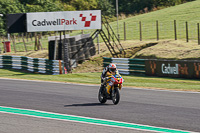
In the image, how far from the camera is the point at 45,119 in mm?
11555

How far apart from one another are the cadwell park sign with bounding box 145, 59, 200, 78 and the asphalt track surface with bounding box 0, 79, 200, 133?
727cm

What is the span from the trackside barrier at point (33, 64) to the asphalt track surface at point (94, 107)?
1007cm

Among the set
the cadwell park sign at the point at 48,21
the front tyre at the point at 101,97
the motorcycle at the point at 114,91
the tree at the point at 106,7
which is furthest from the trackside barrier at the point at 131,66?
the tree at the point at 106,7

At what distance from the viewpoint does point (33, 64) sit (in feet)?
106

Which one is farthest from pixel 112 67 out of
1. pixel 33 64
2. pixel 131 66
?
pixel 33 64

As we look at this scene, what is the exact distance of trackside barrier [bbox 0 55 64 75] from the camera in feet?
99.4

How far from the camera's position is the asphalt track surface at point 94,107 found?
10453 mm

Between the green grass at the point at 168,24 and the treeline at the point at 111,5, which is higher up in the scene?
the treeline at the point at 111,5

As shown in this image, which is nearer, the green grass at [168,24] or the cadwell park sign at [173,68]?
the cadwell park sign at [173,68]

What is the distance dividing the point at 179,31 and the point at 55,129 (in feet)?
123

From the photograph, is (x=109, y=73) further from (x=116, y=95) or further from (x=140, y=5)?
(x=140, y=5)

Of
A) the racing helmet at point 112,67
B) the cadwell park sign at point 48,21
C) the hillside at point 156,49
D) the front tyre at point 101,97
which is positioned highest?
the cadwell park sign at point 48,21

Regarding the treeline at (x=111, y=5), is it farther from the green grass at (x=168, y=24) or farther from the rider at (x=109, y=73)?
the rider at (x=109, y=73)

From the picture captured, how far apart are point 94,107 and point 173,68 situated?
14.0 m
